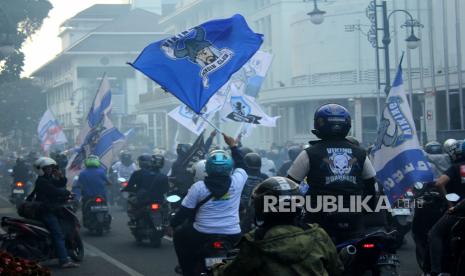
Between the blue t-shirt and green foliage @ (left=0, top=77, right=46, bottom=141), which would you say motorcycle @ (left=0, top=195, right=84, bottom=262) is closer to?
the blue t-shirt

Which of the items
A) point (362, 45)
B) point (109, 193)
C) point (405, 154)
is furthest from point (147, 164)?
point (362, 45)

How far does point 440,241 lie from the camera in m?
9.12

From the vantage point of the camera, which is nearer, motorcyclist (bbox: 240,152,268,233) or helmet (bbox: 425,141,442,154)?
motorcyclist (bbox: 240,152,268,233)

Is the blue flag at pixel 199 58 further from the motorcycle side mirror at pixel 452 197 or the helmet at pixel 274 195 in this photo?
the helmet at pixel 274 195

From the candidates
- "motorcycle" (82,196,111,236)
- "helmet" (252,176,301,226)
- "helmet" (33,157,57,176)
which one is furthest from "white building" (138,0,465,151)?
"helmet" (252,176,301,226)

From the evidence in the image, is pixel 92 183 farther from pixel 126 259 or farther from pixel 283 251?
pixel 283 251

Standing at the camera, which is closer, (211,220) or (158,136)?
(211,220)

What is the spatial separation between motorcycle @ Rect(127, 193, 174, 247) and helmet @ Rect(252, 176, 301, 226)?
10.6m

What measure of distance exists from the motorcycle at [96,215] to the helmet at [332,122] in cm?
1096

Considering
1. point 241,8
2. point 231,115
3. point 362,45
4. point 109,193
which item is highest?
point 241,8

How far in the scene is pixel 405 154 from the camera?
490 inches

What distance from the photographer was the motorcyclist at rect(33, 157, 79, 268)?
12734 millimetres

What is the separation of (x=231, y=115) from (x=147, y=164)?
368cm

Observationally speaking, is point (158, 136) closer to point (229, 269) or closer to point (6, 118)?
point (6, 118)
